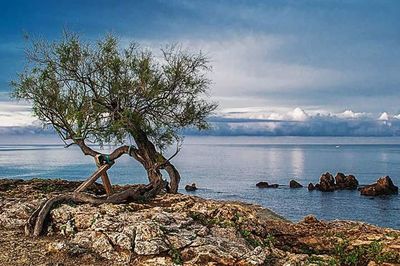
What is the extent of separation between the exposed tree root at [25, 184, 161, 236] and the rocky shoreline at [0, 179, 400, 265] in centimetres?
36

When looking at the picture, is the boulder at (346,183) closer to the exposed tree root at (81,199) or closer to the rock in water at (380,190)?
the rock in water at (380,190)

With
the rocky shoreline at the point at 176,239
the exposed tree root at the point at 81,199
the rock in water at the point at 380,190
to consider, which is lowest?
the rock in water at the point at 380,190

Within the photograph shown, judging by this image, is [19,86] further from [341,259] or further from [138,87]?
[341,259]

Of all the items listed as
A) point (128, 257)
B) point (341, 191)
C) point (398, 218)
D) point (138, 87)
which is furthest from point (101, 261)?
point (341, 191)

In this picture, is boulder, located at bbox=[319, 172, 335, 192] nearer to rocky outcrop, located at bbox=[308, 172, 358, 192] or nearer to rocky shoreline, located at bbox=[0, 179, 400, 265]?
rocky outcrop, located at bbox=[308, 172, 358, 192]

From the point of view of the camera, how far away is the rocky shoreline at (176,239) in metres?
15.6

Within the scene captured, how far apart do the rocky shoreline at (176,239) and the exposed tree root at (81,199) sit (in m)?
0.36

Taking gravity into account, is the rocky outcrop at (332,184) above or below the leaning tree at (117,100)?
below

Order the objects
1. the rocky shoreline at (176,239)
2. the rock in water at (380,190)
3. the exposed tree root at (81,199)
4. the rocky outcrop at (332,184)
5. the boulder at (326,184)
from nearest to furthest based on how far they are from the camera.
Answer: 1. the rocky shoreline at (176,239)
2. the exposed tree root at (81,199)
3. the rock in water at (380,190)
4. the boulder at (326,184)
5. the rocky outcrop at (332,184)

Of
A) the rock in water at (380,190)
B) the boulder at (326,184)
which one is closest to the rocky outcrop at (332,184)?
the boulder at (326,184)

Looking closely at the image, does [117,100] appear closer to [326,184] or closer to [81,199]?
[81,199]

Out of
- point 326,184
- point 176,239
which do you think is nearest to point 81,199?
point 176,239

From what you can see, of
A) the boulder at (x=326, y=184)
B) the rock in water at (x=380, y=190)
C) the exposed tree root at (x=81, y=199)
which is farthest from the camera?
the boulder at (x=326, y=184)

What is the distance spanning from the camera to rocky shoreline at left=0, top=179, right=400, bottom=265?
15590mm
